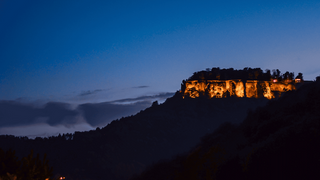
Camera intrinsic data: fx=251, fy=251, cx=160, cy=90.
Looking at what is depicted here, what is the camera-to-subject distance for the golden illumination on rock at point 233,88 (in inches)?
5443

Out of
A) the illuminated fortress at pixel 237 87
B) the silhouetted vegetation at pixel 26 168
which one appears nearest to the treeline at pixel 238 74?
the illuminated fortress at pixel 237 87

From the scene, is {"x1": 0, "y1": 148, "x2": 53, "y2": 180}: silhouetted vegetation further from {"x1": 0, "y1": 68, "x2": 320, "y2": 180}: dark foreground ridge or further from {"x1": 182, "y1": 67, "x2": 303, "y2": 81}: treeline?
{"x1": 182, "y1": 67, "x2": 303, "y2": 81}: treeline

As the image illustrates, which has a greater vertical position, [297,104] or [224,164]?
[297,104]

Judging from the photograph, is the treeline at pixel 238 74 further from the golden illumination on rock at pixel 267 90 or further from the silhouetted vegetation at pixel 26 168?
the silhouetted vegetation at pixel 26 168

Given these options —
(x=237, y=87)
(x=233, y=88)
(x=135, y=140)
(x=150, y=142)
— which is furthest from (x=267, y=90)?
(x=135, y=140)

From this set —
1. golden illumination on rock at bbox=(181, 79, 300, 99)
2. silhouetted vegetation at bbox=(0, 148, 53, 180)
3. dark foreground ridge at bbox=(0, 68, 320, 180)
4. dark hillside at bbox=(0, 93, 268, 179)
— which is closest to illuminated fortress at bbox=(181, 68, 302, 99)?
golden illumination on rock at bbox=(181, 79, 300, 99)

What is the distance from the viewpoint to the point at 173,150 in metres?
107

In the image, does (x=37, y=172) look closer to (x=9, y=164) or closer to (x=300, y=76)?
(x=9, y=164)

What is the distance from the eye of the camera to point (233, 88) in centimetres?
15038

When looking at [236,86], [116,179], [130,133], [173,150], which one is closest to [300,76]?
[236,86]

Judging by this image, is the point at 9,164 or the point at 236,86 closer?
the point at 9,164

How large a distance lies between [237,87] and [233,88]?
7.75 ft

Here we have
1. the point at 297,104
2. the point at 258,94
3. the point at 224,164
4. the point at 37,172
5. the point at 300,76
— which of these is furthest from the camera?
the point at 258,94

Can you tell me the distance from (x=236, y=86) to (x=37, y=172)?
473 ft
